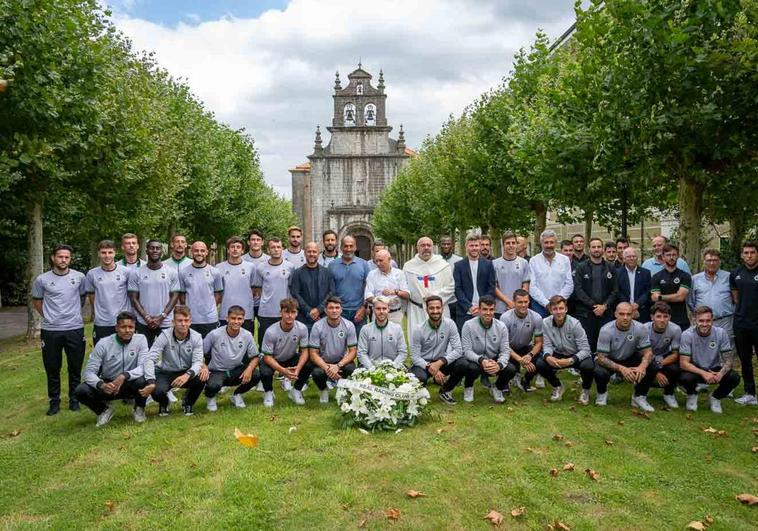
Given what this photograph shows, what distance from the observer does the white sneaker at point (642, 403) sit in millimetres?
8070

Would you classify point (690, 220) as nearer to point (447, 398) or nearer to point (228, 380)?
point (447, 398)

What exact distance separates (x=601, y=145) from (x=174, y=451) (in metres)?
8.20

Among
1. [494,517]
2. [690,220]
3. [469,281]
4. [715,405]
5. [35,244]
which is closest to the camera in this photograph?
[494,517]

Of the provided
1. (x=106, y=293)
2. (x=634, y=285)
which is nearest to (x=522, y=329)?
(x=634, y=285)

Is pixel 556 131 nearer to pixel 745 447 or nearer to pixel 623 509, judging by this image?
pixel 745 447

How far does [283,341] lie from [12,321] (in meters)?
17.4

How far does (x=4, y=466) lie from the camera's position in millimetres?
6469

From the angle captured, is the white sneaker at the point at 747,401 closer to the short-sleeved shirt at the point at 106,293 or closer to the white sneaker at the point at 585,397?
the white sneaker at the point at 585,397

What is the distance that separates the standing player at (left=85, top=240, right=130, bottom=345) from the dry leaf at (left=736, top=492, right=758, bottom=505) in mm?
7457

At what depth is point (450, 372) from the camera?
8516 mm

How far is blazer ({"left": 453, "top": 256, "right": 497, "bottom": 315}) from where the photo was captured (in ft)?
31.9

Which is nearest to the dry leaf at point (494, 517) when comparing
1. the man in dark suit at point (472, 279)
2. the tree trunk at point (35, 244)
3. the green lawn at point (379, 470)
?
the green lawn at point (379, 470)

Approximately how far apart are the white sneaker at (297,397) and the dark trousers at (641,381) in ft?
12.9

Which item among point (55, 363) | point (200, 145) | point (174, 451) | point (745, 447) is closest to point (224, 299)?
point (55, 363)
